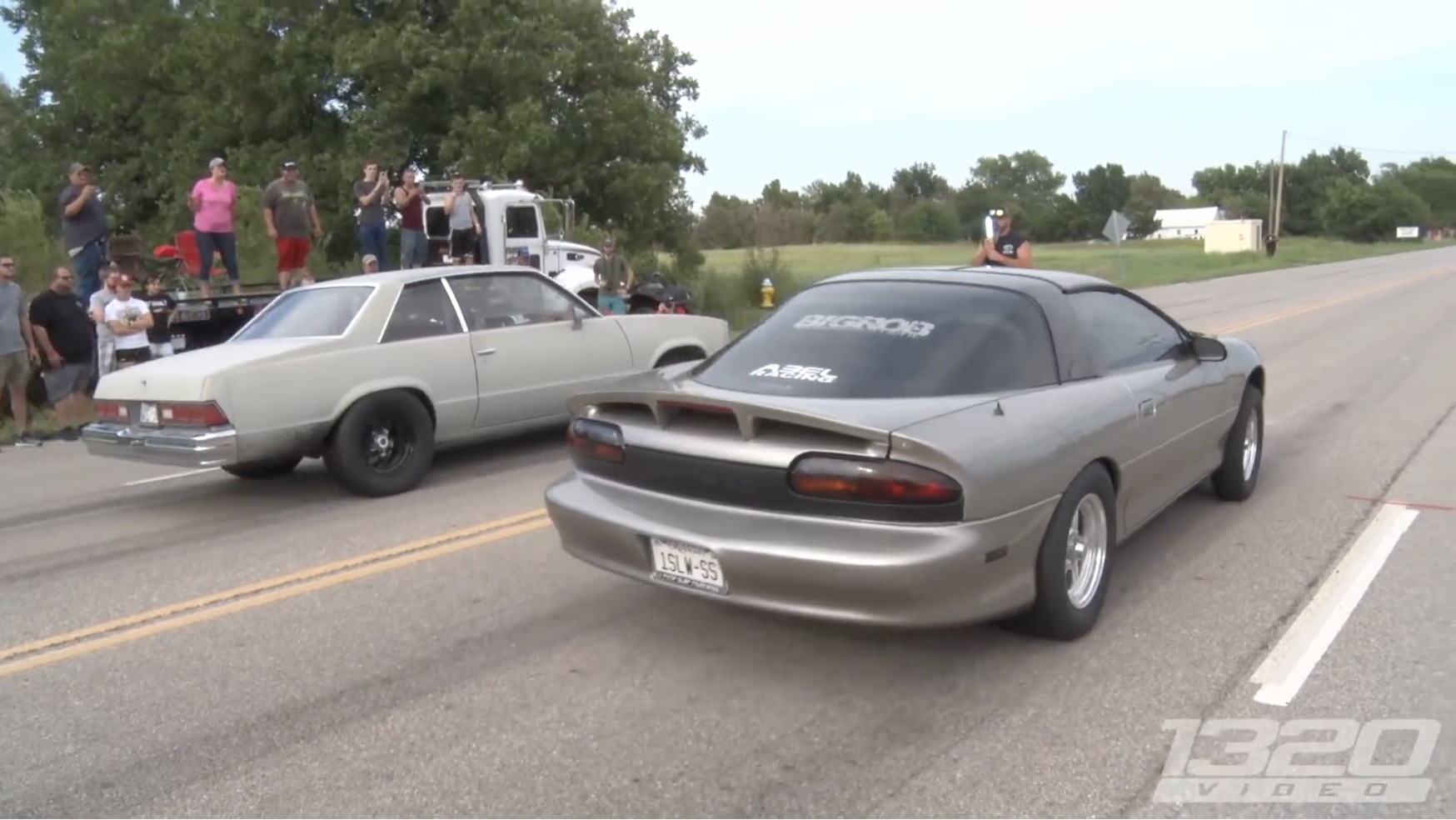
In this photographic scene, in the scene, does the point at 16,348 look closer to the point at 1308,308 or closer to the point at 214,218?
the point at 214,218

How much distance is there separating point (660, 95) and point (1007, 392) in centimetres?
3150

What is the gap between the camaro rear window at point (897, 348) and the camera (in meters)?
4.75

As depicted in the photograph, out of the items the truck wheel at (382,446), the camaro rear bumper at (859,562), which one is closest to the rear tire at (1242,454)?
the camaro rear bumper at (859,562)

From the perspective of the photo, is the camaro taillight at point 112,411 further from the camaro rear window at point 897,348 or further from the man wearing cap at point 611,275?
the man wearing cap at point 611,275

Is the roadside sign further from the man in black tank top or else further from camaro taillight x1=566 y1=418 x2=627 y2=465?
camaro taillight x1=566 y1=418 x2=627 y2=465

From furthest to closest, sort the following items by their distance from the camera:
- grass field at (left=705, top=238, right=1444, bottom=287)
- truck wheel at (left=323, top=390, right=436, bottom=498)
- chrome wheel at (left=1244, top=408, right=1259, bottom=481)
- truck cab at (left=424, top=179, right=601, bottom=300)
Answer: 1. grass field at (left=705, top=238, right=1444, bottom=287)
2. truck cab at (left=424, top=179, right=601, bottom=300)
3. truck wheel at (left=323, top=390, right=436, bottom=498)
4. chrome wheel at (left=1244, top=408, right=1259, bottom=481)

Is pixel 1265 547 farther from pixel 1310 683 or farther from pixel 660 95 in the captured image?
pixel 660 95

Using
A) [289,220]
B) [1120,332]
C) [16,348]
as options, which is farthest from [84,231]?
[1120,332]

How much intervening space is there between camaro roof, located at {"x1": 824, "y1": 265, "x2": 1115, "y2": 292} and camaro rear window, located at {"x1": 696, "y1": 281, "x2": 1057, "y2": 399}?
82 millimetres

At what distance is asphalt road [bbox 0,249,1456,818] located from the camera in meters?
3.70

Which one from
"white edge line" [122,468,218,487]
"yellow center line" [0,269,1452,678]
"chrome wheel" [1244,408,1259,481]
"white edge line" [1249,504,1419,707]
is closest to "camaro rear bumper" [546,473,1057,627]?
"white edge line" [1249,504,1419,707]

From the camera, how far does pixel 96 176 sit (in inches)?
1352

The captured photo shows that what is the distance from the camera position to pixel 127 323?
1200 centimetres

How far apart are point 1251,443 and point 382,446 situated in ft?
18.0
